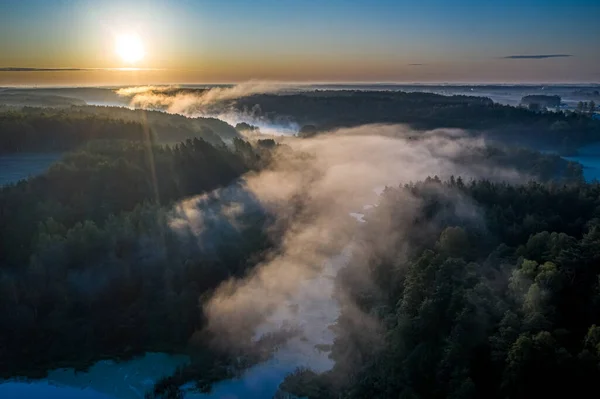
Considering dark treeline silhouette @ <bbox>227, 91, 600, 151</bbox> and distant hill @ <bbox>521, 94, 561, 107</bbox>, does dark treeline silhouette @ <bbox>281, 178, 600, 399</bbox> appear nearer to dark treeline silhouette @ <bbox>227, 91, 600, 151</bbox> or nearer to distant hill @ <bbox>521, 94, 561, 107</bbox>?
dark treeline silhouette @ <bbox>227, 91, 600, 151</bbox>

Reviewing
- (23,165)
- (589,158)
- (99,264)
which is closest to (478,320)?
(99,264)

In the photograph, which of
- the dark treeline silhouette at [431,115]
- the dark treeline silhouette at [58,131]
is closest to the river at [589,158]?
the dark treeline silhouette at [431,115]

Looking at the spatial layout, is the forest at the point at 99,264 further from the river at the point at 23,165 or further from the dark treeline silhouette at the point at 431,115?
the dark treeline silhouette at the point at 431,115

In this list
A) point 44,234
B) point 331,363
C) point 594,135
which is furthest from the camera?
point 594,135

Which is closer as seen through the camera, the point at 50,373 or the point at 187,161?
the point at 50,373

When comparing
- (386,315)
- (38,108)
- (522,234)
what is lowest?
(386,315)

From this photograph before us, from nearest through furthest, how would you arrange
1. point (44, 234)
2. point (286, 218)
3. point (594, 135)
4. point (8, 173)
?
point (44, 234)
point (8, 173)
point (286, 218)
point (594, 135)

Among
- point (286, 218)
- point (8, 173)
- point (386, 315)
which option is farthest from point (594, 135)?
point (8, 173)

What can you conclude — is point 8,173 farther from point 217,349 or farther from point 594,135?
point 594,135
